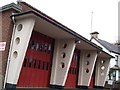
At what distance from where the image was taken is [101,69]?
23.2 m

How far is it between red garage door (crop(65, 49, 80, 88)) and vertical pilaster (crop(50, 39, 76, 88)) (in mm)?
2772

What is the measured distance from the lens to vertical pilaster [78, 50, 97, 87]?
1969cm

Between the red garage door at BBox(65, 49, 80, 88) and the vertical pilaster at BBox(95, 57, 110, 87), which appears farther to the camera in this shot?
the vertical pilaster at BBox(95, 57, 110, 87)

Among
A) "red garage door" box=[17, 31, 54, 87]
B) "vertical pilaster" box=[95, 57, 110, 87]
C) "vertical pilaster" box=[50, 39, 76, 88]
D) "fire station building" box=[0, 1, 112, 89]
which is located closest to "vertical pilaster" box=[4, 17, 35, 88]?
"fire station building" box=[0, 1, 112, 89]

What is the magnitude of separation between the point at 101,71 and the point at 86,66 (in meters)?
3.86

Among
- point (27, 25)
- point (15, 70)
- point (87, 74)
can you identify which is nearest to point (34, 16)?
point (27, 25)

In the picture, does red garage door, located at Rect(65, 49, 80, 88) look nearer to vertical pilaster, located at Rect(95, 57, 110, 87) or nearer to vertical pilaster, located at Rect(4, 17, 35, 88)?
vertical pilaster, located at Rect(95, 57, 110, 87)

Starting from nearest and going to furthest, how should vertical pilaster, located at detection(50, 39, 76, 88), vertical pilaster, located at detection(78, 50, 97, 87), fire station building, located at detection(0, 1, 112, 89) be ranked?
fire station building, located at detection(0, 1, 112, 89), vertical pilaster, located at detection(50, 39, 76, 88), vertical pilaster, located at detection(78, 50, 97, 87)

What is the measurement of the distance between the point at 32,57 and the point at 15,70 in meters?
3.18

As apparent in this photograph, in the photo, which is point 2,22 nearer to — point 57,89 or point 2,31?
point 2,31

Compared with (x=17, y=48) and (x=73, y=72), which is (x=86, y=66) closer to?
(x=73, y=72)

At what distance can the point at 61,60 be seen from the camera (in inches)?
637

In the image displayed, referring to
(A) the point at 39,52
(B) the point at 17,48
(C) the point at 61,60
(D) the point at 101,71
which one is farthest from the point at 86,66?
(B) the point at 17,48

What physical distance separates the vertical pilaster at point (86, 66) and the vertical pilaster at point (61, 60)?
4.41 meters
